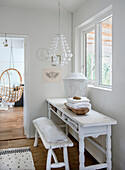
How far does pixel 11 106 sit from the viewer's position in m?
7.63

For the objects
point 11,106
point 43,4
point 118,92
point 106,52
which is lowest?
point 11,106

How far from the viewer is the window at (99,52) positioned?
2.86m

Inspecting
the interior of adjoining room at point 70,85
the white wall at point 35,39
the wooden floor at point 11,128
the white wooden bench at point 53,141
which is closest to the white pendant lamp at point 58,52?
the interior of adjoining room at point 70,85

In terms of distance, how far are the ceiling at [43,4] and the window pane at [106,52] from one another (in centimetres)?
76

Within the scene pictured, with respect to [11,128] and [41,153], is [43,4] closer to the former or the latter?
[41,153]

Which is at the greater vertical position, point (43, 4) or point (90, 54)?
point (43, 4)

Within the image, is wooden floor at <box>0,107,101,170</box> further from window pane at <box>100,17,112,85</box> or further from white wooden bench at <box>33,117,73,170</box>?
window pane at <box>100,17,112,85</box>

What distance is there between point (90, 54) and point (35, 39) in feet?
3.80

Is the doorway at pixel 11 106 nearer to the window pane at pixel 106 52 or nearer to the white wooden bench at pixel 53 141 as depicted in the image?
the white wooden bench at pixel 53 141

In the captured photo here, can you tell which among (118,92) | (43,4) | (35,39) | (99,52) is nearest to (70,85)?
(99,52)

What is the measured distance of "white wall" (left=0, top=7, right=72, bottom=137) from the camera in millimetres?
3707

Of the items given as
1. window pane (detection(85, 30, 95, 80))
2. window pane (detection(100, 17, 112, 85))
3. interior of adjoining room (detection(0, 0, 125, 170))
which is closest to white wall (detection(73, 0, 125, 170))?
interior of adjoining room (detection(0, 0, 125, 170))

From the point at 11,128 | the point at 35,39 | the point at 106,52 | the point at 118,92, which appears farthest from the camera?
the point at 11,128

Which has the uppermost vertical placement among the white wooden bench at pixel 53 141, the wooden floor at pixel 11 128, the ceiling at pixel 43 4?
the ceiling at pixel 43 4
